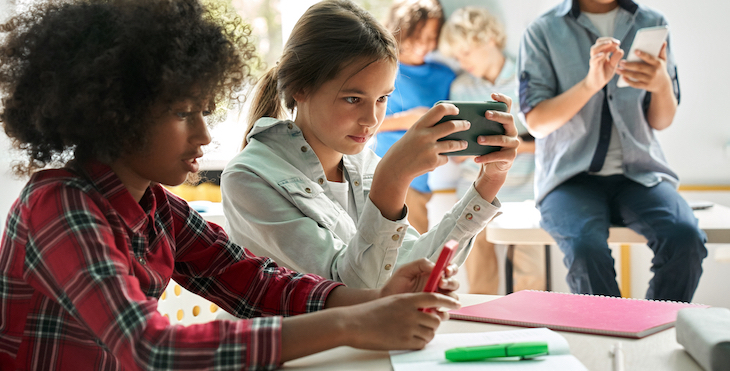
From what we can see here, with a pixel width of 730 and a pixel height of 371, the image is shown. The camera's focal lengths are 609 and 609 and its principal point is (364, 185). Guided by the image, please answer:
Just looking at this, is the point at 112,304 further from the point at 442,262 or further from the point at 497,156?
the point at 497,156

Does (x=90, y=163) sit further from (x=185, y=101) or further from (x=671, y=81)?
(x=671, y=81)

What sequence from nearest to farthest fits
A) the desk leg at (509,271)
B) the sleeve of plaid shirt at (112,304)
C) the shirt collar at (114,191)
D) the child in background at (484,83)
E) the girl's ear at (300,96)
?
the sleeve of plaid shirt at (112,304) < the shirt collar at (114,191) < the girl's ear at (300,96) < the desk leg at (509,271) < the child in background at (484,83)

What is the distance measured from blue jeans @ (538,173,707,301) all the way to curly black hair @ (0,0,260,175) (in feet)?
4.03

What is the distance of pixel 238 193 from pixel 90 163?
0.39 metres

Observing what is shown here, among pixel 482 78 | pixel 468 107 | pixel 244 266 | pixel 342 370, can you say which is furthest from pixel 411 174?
pixel 482 78

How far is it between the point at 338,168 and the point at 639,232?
92 centimetres

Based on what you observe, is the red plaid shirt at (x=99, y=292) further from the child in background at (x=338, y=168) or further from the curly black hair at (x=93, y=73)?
the child in background at (x=338, y=168)

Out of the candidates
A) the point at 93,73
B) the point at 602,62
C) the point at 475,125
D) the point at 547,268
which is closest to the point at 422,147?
the point at 475,125

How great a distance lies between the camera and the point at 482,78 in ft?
9.04

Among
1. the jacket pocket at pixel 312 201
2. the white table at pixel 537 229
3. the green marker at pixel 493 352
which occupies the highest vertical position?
the jacket pocket at pixel 312 201

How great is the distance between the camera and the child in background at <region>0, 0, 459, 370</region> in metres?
0.54

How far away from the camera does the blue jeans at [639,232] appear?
1586 mm

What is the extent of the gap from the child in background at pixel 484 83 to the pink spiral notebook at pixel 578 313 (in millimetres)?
1941

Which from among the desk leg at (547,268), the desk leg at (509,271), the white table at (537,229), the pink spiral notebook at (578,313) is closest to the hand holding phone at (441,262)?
the pink spiral notebook at (578,313)
